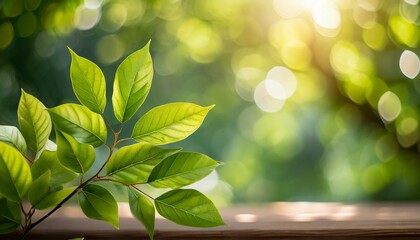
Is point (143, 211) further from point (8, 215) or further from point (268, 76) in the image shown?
point (268, 76)

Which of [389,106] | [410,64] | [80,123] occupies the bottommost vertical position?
[80,123]

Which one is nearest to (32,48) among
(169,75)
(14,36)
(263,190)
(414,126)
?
(14,36)

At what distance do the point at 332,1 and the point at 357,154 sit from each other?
0.38 meters

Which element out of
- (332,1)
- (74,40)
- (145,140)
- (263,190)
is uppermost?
(332,1)

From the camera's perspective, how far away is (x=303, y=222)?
2.24 feet

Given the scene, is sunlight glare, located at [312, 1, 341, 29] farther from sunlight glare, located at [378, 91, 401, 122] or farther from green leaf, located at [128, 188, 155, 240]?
green leaf, located at [128, 188, 155, 240]

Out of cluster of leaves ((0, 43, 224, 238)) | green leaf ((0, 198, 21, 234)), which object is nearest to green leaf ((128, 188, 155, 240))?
cluster of leaves ((0, 43, 224, 238))

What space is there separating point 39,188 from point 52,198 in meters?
0.02

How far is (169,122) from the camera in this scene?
53 cm

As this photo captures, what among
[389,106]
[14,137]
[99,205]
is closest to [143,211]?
[99,205]

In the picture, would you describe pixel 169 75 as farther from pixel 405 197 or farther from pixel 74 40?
pixel 405 197

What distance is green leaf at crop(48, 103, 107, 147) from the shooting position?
0.51 m

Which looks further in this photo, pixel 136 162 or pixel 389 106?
pixel 389 106

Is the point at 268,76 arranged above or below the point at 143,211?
above
